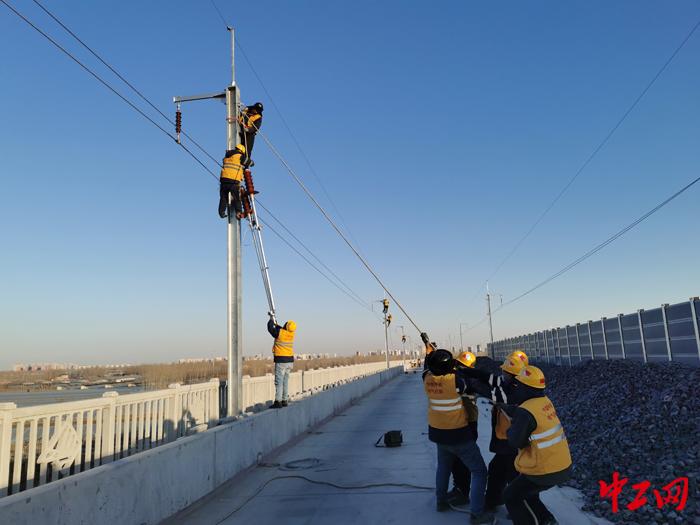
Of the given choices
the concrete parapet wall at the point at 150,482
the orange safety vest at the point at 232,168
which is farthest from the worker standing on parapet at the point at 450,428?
the orange safety vest at the point at 232,168

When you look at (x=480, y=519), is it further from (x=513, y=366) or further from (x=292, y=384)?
(x=292, y=384)

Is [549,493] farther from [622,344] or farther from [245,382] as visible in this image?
[622,344]

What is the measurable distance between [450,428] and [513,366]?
159 cm

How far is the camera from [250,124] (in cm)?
1145

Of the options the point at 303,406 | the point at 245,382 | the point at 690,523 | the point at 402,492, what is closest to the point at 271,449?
the point at 245,382

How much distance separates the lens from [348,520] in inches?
243

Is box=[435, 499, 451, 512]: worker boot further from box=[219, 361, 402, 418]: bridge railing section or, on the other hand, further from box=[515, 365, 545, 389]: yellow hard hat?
box=[219, 361, 402, 418]: bridge railing section

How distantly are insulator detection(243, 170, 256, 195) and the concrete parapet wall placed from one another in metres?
4.72

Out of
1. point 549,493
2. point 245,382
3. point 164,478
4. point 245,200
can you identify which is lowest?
point 549,493

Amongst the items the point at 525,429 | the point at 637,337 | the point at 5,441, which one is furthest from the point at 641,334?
the point at 5,441

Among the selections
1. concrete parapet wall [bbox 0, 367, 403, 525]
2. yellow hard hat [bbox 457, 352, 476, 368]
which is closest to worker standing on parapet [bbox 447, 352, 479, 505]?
yellow hard hat [bbox 457, 352, 476, 368]

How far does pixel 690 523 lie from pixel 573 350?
24971 mm

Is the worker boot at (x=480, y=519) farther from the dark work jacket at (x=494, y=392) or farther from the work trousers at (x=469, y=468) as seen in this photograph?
the dark work jacket at (x=494, y=392)

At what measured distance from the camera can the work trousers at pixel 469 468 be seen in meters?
5.79
